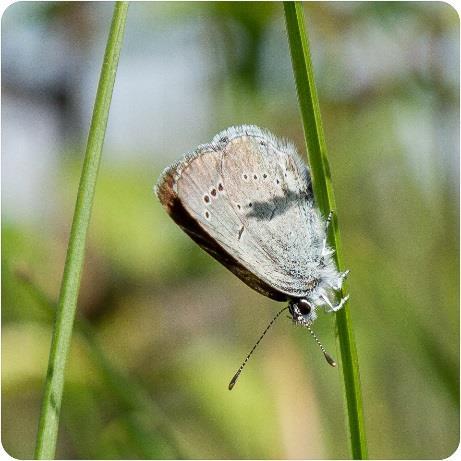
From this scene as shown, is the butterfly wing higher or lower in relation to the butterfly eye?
higher

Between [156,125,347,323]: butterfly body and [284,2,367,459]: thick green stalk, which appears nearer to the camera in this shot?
[284,2,367,459]: thick green stalk

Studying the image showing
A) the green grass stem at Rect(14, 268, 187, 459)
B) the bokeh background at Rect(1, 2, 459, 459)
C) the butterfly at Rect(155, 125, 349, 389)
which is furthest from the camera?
→ the bokeh background at Rect(1, 2, 459, 459)

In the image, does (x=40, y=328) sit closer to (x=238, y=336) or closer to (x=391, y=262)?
(x=238, y=336)

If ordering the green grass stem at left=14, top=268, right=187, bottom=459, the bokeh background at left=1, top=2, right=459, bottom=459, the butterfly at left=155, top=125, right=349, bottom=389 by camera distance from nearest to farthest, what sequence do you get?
the butterfly at left=155, top=125, right=349, bottom=389 → the green grass stem at left=14, top=268, right=187, bottom=459 → the bokeh background at left=1, top=2, right=459, bottom=459

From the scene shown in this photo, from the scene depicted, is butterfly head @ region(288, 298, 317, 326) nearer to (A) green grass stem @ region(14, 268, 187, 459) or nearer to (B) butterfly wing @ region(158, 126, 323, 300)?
(B) butterfly wing @ region(158, 126, 323, 300)

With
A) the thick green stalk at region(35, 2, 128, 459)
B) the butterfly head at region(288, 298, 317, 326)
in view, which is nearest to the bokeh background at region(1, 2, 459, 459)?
the butterfly head at region(288, 298, 317, 326)

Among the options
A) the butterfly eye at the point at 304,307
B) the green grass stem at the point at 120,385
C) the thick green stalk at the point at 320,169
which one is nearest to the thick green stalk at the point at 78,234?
the thick green stalk at the point at 320,169
